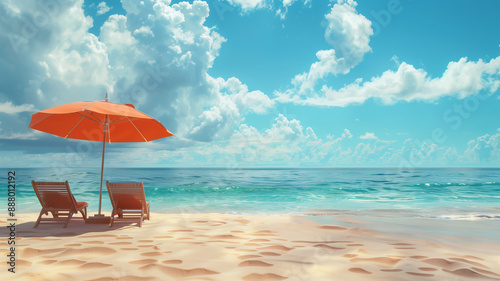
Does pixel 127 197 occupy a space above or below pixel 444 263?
above

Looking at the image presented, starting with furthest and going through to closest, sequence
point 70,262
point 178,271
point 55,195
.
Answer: point 55,195 < point 70,262 < point 178,271

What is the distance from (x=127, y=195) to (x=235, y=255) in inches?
124

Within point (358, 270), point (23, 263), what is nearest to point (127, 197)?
point (23, 263)

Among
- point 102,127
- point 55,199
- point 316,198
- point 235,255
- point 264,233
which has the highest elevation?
point 102,127

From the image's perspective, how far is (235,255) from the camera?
416 centimetres

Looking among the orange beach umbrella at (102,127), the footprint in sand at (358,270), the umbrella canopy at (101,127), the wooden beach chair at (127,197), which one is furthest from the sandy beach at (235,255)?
the umbrella canopy at (101,127)

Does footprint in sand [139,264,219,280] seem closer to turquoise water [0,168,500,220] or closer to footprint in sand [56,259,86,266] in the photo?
footprint in sand [56,259,86,266]

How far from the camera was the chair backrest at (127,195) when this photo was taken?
6.15 m

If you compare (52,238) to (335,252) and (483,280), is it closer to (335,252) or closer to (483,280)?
(335,252)

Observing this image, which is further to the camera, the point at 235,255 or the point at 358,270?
the point at 235,255

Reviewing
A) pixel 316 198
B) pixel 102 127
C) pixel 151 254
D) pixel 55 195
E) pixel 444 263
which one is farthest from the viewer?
pixel 316 198

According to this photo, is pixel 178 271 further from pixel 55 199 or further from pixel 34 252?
pixel 55 199

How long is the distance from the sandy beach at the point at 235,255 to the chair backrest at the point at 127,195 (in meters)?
0.44

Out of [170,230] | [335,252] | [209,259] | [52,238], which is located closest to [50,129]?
[52,238]
